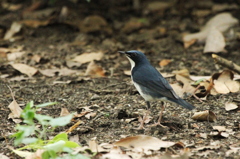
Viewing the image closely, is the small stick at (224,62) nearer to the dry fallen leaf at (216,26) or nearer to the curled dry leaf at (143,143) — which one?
the curled dry leaf at (143,143)

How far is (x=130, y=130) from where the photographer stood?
206 inches

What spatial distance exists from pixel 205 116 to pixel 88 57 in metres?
3.49

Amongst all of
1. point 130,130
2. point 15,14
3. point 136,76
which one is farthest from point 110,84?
point 15,14

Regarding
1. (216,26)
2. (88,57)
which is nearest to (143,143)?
(88,57)

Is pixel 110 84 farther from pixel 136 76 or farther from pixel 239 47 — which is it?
pixel 239 47

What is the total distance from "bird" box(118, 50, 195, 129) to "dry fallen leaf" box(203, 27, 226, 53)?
263 centimetres

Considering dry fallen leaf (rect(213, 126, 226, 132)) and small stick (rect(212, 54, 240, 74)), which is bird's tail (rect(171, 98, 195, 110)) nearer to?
dry fallen leaf (rect(213, 126, 226, 132))

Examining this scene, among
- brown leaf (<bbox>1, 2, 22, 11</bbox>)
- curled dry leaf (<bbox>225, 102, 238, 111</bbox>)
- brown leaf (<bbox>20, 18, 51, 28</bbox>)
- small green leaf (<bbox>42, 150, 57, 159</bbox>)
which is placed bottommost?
curled dry leaf (<bbox>225, 102, 238, 111</bbox>)

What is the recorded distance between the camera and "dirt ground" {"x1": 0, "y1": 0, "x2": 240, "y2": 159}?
5.18 metres

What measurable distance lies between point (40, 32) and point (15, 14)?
1318 millimetres

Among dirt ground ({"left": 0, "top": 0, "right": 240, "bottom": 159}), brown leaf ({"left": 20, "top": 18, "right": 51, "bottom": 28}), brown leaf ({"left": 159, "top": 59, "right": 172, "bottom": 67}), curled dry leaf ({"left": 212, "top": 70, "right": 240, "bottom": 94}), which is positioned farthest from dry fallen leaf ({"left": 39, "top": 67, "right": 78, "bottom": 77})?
curled dry leaf ({"left": 212, "top": 70, "right": 240, "bottom": 94})

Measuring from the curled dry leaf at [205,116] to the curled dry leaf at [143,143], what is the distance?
→ 102 cm

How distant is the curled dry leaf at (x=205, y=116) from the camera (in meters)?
5.41

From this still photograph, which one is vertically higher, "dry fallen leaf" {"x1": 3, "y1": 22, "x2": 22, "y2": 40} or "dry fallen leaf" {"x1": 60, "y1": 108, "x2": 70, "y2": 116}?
"dry fallen leaf" {"x1": 3, "y1": 22, "x2": 22, "y2": 40}
